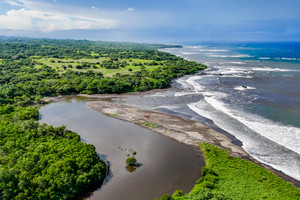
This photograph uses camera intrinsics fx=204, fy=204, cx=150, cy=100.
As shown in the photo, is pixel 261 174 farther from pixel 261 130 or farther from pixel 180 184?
pixel 261 130

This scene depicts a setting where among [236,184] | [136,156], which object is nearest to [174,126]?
[136,156]

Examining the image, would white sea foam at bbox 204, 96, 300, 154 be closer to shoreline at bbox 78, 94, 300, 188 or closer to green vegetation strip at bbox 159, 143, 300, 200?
shoreline at bbox 78, 94, 300, 188

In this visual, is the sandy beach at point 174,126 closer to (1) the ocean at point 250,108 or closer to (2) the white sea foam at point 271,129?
(1) the ocean at point 250,108

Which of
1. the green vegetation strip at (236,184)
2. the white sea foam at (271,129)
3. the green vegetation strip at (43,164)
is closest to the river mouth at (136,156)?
the green vegetation strip at (236,184)

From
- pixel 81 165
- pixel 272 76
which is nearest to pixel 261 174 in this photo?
pixel 81 165

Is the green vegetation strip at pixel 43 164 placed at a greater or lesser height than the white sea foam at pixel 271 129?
lesser

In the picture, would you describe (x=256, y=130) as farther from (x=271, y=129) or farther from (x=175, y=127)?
(x=175, y=127)
